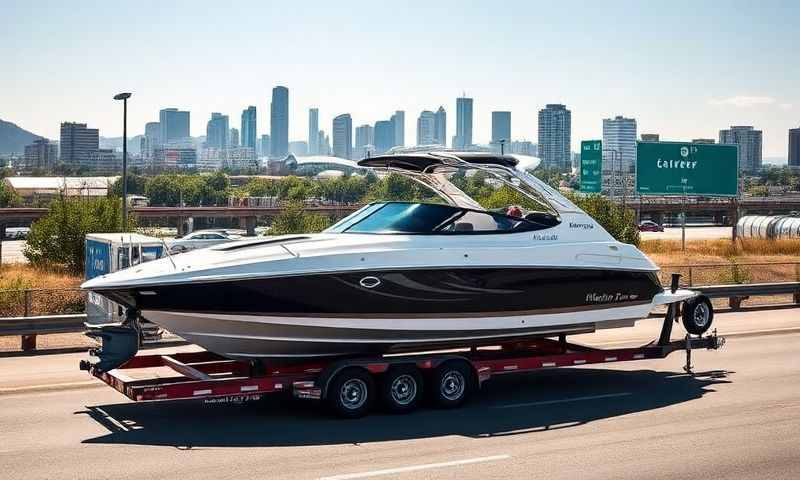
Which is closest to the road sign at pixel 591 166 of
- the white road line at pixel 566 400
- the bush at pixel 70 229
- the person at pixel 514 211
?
the bush at pixel 70 229

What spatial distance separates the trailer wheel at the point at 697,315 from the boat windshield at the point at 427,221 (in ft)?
11.5

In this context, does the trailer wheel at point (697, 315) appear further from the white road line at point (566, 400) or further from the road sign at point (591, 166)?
the road sign at point (591, 166)

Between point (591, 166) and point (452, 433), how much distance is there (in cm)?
5547

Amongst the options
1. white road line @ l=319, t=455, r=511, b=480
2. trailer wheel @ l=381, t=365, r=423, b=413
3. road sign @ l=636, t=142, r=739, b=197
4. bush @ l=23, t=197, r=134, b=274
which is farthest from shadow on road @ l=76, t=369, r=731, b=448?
road sign @ l=636, t=142, r=739, b=197

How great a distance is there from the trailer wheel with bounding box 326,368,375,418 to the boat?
546mm

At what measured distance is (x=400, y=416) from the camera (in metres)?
13.1

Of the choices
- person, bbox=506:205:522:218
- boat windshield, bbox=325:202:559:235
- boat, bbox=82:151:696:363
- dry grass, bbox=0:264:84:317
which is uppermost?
person, bbox=506:205:522:218

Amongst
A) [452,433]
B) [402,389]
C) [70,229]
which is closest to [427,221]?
[402,389]

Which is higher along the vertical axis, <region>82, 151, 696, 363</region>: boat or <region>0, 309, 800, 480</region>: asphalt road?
<region>82, 151, 696, 363</region>: boat

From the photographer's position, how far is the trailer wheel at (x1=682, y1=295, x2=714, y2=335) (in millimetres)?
16906

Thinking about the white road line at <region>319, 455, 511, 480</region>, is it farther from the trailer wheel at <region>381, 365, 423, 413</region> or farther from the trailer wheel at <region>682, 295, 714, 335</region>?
the trailer wheel at <region>682, 295, 714, 335</region>

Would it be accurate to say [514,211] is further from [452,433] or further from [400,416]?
[452,433]

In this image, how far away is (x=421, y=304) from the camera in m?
13.6

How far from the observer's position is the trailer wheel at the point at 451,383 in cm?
1347
